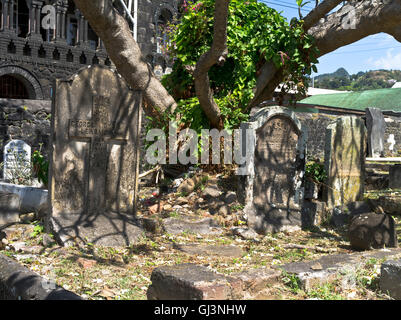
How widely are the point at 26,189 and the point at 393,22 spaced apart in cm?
658

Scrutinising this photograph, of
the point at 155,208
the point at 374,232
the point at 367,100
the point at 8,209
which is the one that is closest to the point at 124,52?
the point at 155,208

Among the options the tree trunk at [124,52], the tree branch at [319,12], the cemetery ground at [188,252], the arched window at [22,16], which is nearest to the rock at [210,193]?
the cemetery ground at [188,252]

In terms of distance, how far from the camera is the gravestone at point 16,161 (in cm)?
873

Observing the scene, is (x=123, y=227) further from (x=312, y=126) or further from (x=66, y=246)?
(x=312, y=126)

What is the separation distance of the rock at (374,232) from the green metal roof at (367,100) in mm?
18582

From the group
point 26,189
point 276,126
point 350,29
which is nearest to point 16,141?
point 26,189

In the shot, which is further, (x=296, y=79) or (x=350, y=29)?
(x=296, y=79)

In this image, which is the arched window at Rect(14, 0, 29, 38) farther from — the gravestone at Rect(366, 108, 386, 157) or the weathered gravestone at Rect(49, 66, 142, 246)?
the weathered gravestone at Rect(49, 66, 142, 246)

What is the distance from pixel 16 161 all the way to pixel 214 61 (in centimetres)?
550

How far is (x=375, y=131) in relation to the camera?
53.8ft

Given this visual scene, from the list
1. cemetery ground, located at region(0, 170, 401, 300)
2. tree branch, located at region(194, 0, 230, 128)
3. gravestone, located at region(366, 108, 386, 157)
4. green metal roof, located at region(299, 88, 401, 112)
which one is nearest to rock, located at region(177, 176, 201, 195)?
cemetery ground, located at region(0, 170, 401, 300)

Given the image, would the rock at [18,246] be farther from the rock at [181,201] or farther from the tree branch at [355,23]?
the tree branch at [355,23]

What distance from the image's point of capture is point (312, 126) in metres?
15.9

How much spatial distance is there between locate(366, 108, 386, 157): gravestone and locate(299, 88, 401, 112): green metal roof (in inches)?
273
